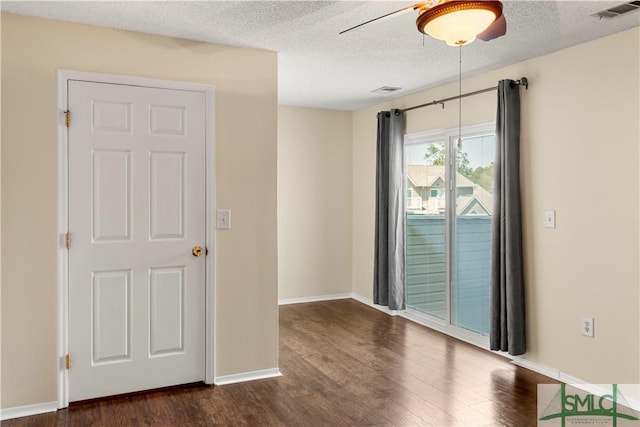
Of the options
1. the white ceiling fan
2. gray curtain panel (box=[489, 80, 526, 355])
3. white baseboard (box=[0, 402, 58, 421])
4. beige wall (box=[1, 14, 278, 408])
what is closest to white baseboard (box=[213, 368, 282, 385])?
beige wall (box=[1, 14, 278, 408])

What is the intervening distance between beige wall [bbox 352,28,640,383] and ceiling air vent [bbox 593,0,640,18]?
34 cm

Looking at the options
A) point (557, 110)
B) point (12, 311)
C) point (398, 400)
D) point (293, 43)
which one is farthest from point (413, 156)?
point (12, 311)

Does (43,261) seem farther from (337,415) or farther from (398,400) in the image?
(398,400)

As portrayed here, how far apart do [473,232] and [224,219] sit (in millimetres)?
2350

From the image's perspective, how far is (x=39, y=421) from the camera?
287 cm

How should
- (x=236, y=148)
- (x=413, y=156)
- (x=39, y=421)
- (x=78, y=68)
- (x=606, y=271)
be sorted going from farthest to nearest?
1. (x=413, y=156)
2. (x=236, y=148)
3. (x=606, y=271)
4. (x=78, y=68)
5. (x=39, y=421)

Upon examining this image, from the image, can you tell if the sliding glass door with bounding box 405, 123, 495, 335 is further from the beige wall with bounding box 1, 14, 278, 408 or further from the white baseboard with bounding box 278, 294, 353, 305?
the beige wall with bounding box 1, 14, 278, 408

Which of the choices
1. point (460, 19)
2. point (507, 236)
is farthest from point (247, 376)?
point (460, 19)

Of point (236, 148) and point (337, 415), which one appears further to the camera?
point (236, 148)

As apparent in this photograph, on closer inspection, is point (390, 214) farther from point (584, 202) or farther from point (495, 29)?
point (495, 29)

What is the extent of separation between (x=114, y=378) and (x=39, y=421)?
0.47 m

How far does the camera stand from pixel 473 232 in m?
4.49

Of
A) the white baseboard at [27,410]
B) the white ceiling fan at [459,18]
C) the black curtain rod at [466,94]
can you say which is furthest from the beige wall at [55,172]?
the black curtain rod at [466,94]

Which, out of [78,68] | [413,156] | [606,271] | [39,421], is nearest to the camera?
[39,421]
